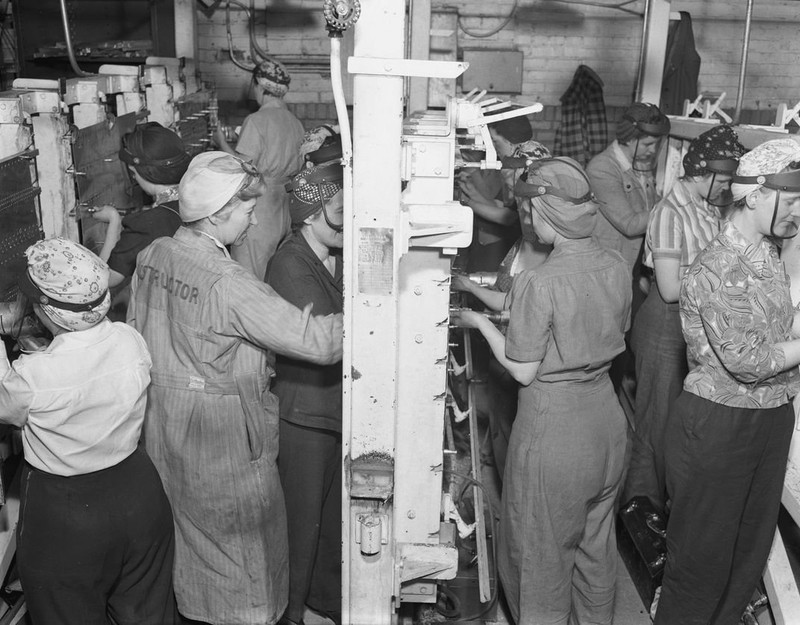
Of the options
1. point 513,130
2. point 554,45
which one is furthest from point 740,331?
point 554,45

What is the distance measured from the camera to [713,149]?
3.63 metres

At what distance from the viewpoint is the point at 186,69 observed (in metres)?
6.29

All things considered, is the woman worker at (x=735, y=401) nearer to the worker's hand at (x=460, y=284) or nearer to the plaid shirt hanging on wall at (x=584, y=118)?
the worker's hand at (x=460, y=284)

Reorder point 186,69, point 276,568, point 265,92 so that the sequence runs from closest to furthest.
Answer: point 276,568 → point 265,92 → point 186,69

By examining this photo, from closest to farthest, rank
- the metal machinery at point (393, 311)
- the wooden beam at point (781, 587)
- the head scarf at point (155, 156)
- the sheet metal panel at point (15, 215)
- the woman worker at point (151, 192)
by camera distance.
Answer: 1. the metal machinery at point (393, 311)
2. the sheet metal panel at point (15, 215)
3. the wooden beam at point (781, 587)
4. the woman worker at point (151, 192)
5. the head scarf at point (155, 156)

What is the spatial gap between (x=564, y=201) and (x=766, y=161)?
0.62m

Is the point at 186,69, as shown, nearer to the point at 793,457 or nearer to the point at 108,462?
the point at 108,462

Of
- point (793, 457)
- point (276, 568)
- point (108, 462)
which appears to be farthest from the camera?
point (793, 457)

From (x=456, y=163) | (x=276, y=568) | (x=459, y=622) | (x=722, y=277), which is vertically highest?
(x=456, y=163)

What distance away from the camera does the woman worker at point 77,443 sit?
2227 mm

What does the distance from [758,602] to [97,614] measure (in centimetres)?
236

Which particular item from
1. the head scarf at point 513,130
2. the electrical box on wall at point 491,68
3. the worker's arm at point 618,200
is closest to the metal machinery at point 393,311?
the head scarf at point 513,130

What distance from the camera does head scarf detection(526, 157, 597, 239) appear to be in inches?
106

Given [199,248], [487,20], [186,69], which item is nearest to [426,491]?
[199,248]
